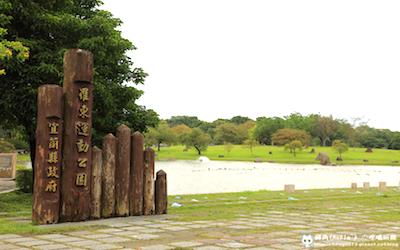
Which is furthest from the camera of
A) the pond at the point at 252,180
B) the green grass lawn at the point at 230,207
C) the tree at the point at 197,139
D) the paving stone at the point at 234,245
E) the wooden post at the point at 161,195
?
the tree at the point at 197,139

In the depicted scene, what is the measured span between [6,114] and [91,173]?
481 cm

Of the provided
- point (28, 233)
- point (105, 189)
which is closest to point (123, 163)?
point (105, 189)

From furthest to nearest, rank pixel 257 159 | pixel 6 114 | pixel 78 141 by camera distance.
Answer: pixel 257 159, pixel 6 114, pixel 78 141

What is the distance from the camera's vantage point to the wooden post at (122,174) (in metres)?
10.7

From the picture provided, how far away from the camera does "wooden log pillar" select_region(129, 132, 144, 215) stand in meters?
11.0

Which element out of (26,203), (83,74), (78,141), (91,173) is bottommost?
(26,203)

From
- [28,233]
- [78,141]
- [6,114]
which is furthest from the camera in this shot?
[6,114]

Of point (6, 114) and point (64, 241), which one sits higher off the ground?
point (6, 114)

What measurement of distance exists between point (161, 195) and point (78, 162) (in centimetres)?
231

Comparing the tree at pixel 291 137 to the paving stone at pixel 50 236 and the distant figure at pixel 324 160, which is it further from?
the paving stone at pixel 50 236

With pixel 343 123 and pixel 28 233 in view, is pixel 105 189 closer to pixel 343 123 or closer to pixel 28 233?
pixel 28 233

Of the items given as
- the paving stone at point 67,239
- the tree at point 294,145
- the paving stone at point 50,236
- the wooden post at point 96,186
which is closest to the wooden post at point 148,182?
the wooden post at point 96,186

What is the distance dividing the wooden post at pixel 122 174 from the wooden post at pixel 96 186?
0.49 metres

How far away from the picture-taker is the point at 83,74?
10.1 meters
